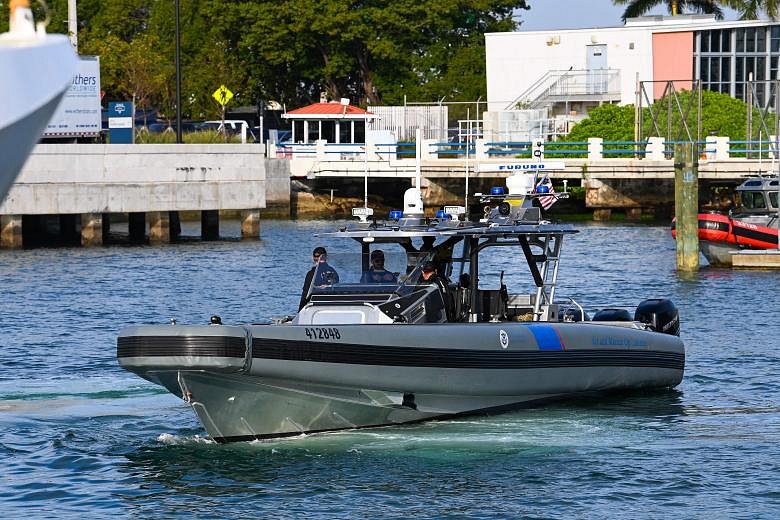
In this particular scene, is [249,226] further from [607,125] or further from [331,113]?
[331,113]

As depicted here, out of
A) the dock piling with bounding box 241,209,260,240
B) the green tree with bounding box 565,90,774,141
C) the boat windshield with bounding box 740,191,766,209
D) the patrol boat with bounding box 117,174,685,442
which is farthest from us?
the green tree with bounding box 565,90,774,141

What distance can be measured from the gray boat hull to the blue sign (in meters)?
32.4

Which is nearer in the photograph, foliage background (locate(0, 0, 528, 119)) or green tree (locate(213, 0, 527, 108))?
green tree (locate(213, 0, 527, 108))

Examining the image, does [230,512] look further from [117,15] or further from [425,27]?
[117,15]

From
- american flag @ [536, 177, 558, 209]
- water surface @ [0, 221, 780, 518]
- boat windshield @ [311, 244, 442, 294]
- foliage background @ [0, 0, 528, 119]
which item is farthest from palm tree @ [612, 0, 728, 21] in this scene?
boat windshield @ [311, 244, 442, 294]

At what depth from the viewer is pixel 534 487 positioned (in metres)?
14.8

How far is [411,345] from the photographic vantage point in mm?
15984

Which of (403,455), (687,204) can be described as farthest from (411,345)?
(687,204)

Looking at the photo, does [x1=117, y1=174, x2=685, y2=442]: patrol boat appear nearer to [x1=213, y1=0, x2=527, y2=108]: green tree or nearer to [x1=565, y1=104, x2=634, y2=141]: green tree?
[x1=565, y1=104, x2=634, y2=141]: green tree

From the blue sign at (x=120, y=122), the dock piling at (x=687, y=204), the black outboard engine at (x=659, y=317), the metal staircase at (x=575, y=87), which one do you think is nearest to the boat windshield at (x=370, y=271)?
the black outboard engine at (x=659, y=317)

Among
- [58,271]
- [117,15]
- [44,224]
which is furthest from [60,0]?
[58,271]

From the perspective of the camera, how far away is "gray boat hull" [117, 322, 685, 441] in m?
14.8

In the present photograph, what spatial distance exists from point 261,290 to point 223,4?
54360 millimetres

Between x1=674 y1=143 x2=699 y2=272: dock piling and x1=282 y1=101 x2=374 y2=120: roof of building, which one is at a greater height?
x1=282 y1=101 x2=374 y2=120: roof of building
